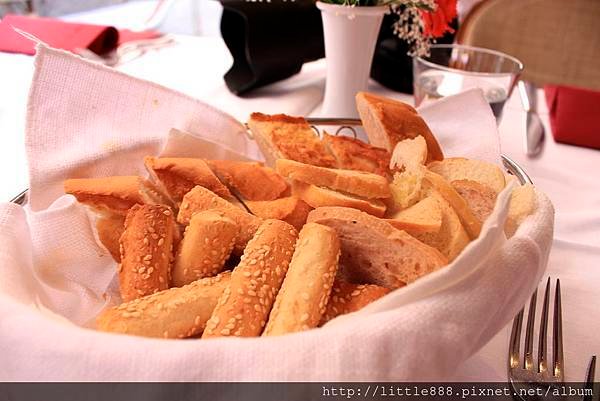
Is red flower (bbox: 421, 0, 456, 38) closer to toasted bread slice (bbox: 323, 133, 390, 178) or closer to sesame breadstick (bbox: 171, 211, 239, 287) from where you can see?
toasted bread slice (bbox: 323, 133, 390, 178)

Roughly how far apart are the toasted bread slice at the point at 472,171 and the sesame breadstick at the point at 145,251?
0.28 meters

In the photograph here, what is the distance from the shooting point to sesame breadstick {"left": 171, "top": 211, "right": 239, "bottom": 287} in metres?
0.45

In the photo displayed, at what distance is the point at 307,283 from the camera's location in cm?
39

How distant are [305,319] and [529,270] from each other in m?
0.17

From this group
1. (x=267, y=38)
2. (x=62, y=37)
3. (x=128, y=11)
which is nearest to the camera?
(x=267, y=38)

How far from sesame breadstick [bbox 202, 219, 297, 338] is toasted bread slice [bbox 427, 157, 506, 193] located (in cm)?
19

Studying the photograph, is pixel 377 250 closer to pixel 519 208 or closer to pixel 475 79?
pixel 519 208

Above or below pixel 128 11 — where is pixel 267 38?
above

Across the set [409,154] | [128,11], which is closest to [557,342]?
[409,154]

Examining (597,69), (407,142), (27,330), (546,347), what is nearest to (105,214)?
(27,330)

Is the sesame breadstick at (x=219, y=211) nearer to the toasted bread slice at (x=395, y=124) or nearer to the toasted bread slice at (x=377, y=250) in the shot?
the toasted bread slice at (x=377, y=250)

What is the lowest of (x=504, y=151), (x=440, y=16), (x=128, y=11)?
(x=128, y=11)

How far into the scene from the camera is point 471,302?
1.13 ft

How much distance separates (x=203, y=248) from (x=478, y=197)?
260 millimetres
